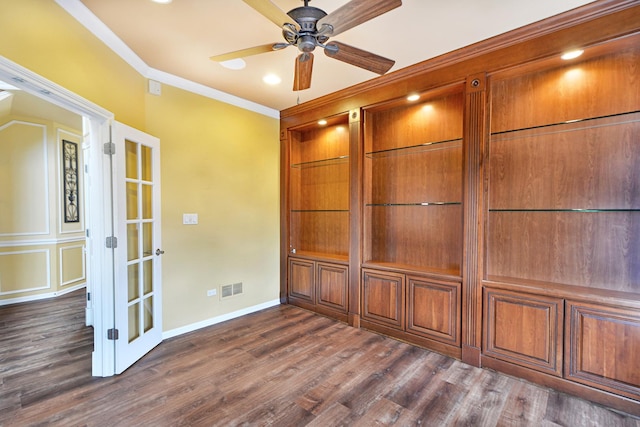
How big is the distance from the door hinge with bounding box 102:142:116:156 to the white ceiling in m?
0.88

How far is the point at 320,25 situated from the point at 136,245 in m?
2.50

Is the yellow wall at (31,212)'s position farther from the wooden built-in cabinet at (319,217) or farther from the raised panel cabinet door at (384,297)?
the raised panel cabinet door at (384,297)

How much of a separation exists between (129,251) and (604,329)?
12.9ft

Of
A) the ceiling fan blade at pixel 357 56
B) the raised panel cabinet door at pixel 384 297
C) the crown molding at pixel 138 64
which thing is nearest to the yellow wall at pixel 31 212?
the crown molding at pixel 138 64

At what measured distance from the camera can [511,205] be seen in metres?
2.65

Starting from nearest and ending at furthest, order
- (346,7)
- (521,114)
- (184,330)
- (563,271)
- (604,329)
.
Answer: (346,7) → (604,329) → (563,271) → (521,114) → (184,330)

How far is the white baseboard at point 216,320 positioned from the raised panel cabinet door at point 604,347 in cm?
333

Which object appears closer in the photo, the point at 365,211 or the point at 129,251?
the point at 129,251

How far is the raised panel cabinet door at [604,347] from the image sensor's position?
78.7 inches

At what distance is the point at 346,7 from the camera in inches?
62.7

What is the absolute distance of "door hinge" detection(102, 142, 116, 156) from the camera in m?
2.44

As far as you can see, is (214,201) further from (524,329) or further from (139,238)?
(524,329)

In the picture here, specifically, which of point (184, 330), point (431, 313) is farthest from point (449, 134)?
point (184, 330)

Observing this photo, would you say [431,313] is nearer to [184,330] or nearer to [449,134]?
[449,134]
